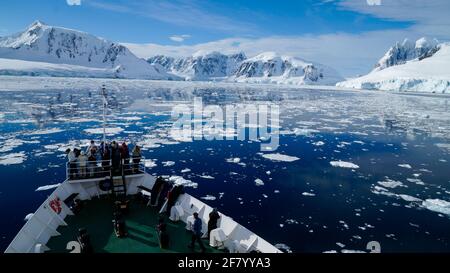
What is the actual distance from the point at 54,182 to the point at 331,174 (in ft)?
46.3

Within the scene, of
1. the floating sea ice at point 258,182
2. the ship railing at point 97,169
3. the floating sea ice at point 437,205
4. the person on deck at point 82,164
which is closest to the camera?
the person on deck at point 82,164

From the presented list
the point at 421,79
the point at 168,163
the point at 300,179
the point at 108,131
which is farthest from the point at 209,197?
the point at 421,79

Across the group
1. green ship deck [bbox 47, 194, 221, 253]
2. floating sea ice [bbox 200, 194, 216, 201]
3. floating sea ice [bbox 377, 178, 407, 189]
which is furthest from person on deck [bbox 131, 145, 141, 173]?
floating sea ice [bbox 377, 178, 407, 189]

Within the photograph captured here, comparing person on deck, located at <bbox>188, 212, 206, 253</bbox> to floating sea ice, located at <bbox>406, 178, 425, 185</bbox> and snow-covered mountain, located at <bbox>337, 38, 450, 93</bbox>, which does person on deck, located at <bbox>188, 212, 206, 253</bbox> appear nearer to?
floating sea ice, located at <bbox>406, 178, 425, 185</bbox>

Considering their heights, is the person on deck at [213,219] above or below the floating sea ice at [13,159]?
above

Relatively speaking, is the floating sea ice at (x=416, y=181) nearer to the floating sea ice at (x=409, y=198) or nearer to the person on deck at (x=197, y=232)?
the floating sea ice at (x=409, y=198)

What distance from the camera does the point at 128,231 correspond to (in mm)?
9086

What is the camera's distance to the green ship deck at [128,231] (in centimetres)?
831

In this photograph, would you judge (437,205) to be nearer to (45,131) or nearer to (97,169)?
(97,169)

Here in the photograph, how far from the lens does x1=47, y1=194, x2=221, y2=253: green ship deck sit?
831 cm

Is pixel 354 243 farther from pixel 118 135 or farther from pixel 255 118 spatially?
pixel 255 118

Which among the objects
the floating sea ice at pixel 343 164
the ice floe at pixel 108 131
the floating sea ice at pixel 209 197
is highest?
the ice floe at pixel 108 131

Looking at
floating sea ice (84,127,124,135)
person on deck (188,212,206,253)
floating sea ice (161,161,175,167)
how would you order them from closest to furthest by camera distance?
person on deck (188,212,206,253)
floating sea ice (161,161,175,167)
floating sea ice (84,127,124,135)

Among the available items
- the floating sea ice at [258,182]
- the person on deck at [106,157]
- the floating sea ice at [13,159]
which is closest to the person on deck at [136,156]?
the person on deck at [106,157]
